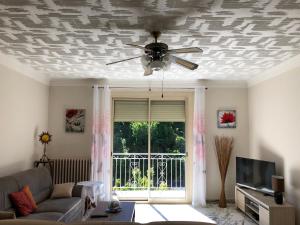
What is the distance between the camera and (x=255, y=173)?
468cm

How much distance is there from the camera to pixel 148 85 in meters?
5.75

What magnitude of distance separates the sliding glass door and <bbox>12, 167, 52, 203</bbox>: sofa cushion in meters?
1.73

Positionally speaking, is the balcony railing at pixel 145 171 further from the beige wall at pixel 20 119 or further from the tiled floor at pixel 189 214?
the beige wall at pixel 20 119

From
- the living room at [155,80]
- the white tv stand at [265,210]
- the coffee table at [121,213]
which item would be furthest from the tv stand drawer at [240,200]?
the coffee table at [121,213]

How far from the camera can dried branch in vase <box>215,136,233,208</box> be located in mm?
5336

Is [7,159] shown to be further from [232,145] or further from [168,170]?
[232,145]

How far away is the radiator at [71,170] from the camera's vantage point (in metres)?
5.35

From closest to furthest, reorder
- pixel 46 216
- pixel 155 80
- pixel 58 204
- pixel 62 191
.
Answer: pixel 46 216 < pixel 58 204 < pixel 62 191 < pixel 155 80

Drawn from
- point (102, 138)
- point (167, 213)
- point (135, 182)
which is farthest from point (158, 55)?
point (135, 182)

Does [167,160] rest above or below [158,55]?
below

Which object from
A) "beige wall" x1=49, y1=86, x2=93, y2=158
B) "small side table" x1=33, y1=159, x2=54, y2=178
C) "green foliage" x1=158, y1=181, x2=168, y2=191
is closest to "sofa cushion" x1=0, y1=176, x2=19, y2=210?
"small side table" x1=33, y1=159, x2=54, y2=178

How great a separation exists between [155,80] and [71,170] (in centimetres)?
250

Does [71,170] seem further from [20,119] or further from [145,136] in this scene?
[145,136]

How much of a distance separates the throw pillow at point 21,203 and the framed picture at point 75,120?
2.33 metres
